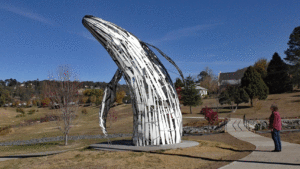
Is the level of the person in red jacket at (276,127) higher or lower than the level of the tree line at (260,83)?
lower

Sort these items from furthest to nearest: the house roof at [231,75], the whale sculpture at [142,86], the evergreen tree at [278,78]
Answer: the house roof at [231,75], the evergreen tree at [278,78], the whale sculpture at [142,86]

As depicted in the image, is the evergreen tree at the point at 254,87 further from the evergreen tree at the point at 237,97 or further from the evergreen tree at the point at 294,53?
the evergreen tree at the point at 294,53

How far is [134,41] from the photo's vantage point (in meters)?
7.98

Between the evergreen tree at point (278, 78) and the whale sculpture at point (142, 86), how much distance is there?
34.8 meters

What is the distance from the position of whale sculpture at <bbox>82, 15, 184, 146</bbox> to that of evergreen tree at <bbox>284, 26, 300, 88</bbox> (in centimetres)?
3299

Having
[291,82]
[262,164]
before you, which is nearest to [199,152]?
[262,164]

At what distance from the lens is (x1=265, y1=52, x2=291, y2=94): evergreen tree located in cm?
3606

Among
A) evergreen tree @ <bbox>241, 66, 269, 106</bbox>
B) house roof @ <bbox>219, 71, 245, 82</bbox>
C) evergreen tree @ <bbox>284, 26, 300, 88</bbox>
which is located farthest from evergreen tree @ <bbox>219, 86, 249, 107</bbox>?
house roof @ <bbox>219, 71, 245, 82</bbox>

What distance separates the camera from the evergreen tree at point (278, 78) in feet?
118

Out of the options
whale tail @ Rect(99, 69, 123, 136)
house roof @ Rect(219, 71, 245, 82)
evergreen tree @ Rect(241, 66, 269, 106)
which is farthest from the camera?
house roof @ Rect(219, 71, 245, 82)

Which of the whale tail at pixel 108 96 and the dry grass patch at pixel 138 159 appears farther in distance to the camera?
the whale tail at pixel 108 96

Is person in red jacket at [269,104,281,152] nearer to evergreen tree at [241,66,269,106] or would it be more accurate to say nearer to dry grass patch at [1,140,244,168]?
dry grass patch at [1,140,244,168]

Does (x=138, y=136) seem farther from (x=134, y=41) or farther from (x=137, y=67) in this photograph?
(x=134, y=41)

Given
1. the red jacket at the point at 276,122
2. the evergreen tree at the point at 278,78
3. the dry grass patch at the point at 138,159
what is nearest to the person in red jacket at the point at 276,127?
the red jacket at the point at 276,122
